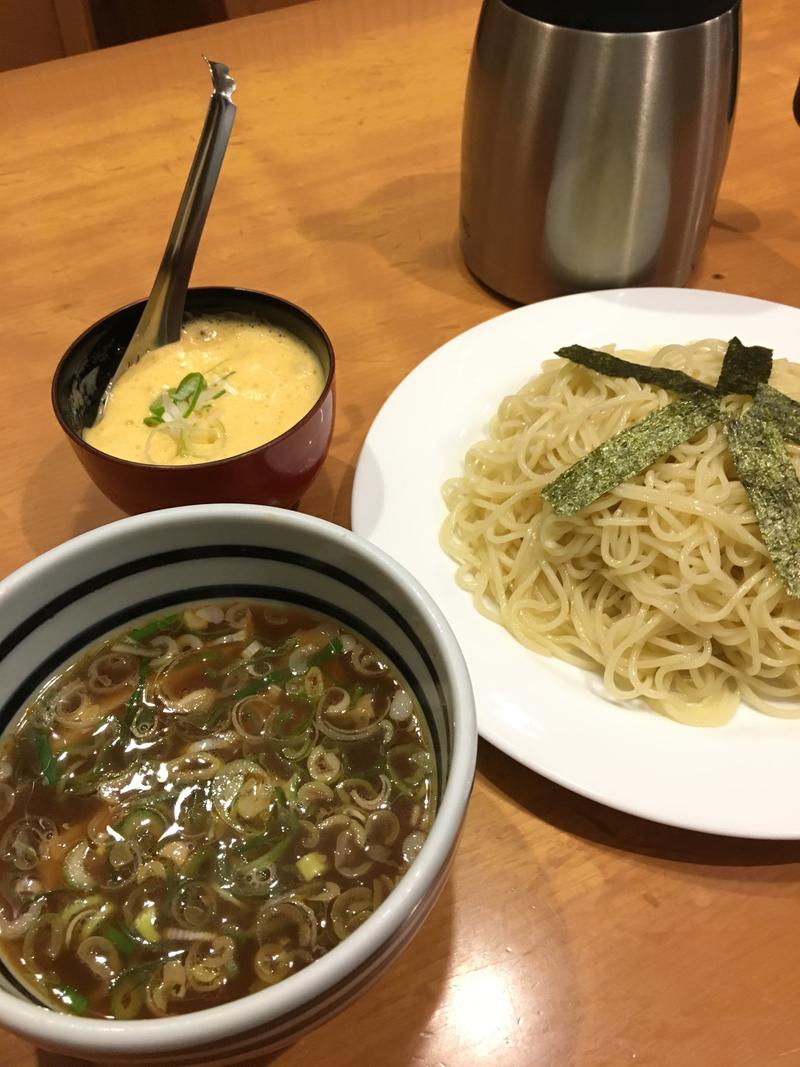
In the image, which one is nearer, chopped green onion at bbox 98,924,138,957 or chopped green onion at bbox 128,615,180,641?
chopped green onion at bbox 98,924,138,957

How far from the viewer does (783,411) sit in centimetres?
132

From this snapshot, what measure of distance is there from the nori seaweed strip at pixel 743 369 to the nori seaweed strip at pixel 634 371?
3 cm

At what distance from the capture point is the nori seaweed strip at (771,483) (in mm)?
1227

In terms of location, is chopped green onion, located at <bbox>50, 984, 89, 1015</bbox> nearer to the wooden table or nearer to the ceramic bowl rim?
the wooden table

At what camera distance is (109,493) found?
3.78 ft

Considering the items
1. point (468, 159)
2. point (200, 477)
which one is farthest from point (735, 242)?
point (200, 477)

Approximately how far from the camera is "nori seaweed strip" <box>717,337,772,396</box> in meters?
1.38

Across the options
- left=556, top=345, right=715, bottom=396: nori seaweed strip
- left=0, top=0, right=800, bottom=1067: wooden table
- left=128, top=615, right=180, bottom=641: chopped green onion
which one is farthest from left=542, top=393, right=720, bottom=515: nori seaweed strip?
left=128, top=615, right=180, bottom=641: chopped green onion

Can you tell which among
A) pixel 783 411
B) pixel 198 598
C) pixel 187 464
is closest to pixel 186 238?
pixel 187 464

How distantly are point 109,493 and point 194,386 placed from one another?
0.23 m

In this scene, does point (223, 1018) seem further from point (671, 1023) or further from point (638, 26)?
point (638, 26)

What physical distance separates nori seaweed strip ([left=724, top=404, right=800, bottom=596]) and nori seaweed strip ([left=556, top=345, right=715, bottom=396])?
99 mm

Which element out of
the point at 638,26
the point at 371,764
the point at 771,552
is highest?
the point at 638,26

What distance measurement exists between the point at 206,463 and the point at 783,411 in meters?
0.91
